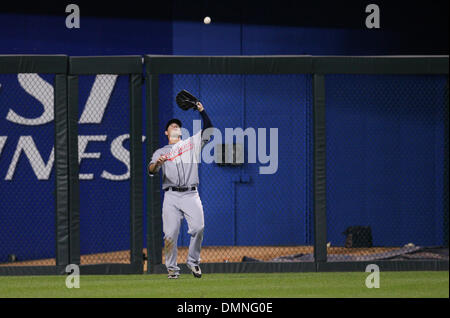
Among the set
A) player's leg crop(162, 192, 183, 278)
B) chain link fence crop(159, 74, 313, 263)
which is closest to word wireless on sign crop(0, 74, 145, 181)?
chain link fence crop(159, 74, 313, 263)

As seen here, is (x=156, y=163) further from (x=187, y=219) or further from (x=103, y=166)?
(x=103, y=166)

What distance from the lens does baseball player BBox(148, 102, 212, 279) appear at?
10516 mm

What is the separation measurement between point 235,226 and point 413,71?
551 cm

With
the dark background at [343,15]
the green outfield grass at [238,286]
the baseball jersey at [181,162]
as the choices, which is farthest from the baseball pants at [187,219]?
the dark background at [343,15]

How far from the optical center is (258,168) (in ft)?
53.3

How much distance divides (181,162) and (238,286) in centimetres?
163

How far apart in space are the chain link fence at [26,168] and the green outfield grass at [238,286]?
10.4 feet

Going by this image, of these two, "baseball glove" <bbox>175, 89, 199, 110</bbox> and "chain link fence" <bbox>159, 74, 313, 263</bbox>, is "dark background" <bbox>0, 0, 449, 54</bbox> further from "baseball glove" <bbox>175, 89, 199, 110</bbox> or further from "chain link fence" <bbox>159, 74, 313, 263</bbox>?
"baseball glove" <bbox>175, 89, 199, 110</bbox>

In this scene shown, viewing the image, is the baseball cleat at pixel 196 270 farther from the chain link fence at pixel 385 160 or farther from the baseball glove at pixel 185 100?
the chain link fence at pixel 385 160

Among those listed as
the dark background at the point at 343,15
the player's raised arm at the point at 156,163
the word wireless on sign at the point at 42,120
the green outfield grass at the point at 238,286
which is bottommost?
the green outfield grass at the point at 238,286

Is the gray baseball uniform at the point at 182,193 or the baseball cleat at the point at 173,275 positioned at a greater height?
the gray baseball uniform at the point at 182,193

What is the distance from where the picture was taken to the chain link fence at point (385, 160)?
640 inches

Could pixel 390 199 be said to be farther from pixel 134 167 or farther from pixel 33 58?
pixel 33 58

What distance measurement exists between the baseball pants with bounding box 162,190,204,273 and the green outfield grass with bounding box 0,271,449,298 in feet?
1.17
